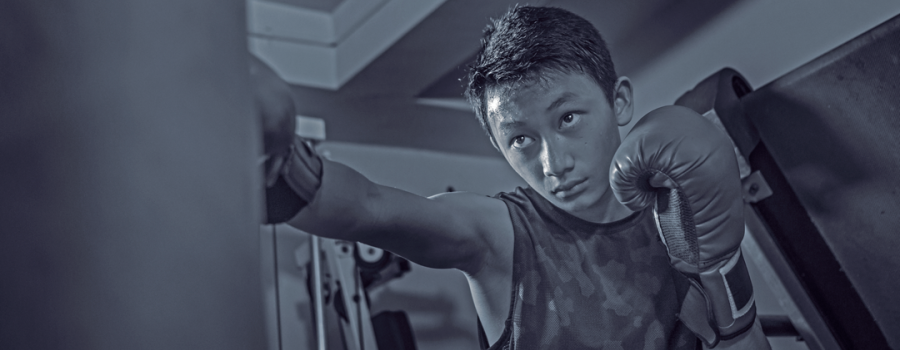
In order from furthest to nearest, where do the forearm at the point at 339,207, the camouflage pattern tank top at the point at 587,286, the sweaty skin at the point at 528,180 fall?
the camouflage pattern tank top at the point at 587,286 < the sweaty skin at the point at 528,180 < the forearm at the point at 339,207

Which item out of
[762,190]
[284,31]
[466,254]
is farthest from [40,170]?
[284,31]

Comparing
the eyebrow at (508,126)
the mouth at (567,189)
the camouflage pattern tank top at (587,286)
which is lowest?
the camouflage pattern tank top at (587,286)

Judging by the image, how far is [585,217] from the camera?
99 cm

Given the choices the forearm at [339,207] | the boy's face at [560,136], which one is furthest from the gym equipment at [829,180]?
the forearm at [339,207]

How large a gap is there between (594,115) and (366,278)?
130 cm

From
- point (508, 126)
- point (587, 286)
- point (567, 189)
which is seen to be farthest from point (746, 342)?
point (508, 126)

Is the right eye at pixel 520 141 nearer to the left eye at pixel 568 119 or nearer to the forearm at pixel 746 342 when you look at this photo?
the left eye at pixel 568 119

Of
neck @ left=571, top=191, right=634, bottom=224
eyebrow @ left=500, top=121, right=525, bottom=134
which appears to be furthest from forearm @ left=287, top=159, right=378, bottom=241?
neck @ left=571, top=191, right=634, bottom=224

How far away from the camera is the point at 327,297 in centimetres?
203

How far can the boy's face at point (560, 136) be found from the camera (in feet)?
2.98

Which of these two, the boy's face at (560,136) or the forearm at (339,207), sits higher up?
the boy's face at (560,136)

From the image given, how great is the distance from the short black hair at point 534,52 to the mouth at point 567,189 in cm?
14

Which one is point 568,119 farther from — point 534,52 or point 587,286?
point 587,286

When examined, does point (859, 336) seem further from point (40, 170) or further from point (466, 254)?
point (40, 170)
